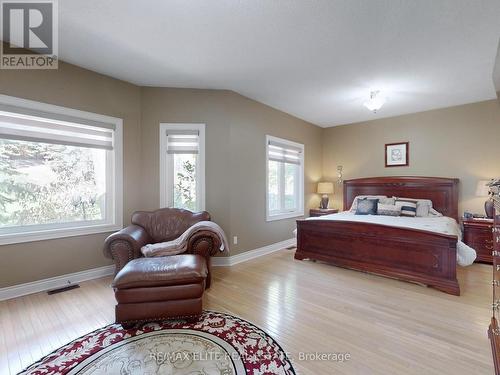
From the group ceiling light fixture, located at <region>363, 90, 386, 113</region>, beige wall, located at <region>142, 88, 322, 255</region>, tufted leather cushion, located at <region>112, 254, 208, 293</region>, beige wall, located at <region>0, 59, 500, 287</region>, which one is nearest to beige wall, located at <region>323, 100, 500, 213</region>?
beige wall, located at <region>0, 59, 500, 287</region>

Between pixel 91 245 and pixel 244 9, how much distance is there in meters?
3.14

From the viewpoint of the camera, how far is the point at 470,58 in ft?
8.56

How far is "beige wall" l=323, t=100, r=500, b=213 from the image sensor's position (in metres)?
3.86

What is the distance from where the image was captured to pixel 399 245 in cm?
294

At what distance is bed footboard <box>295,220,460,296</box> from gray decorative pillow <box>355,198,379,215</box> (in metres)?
1.10

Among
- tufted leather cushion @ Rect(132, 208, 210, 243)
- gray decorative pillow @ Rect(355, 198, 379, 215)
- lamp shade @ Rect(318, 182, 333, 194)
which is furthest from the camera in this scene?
lamp shade @ Rect(318, 182, 333, 194)

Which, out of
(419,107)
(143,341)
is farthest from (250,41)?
(419,107)

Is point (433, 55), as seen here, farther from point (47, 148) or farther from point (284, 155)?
point (47, 148)

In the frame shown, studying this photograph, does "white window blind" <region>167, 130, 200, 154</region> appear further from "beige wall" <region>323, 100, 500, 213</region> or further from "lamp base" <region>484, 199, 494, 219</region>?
"lamp base" <region>484, 199, 494, 219</region>

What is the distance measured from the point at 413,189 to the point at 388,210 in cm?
84

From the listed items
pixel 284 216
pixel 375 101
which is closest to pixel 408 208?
pixel 375 101

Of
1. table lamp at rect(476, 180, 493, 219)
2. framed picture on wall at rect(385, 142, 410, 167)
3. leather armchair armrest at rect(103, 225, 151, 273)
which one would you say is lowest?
leather armchair armrest at rect(103, 225, 151, 273)

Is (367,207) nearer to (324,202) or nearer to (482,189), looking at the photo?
(324,202)

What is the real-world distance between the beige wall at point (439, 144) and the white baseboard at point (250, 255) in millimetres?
1837
